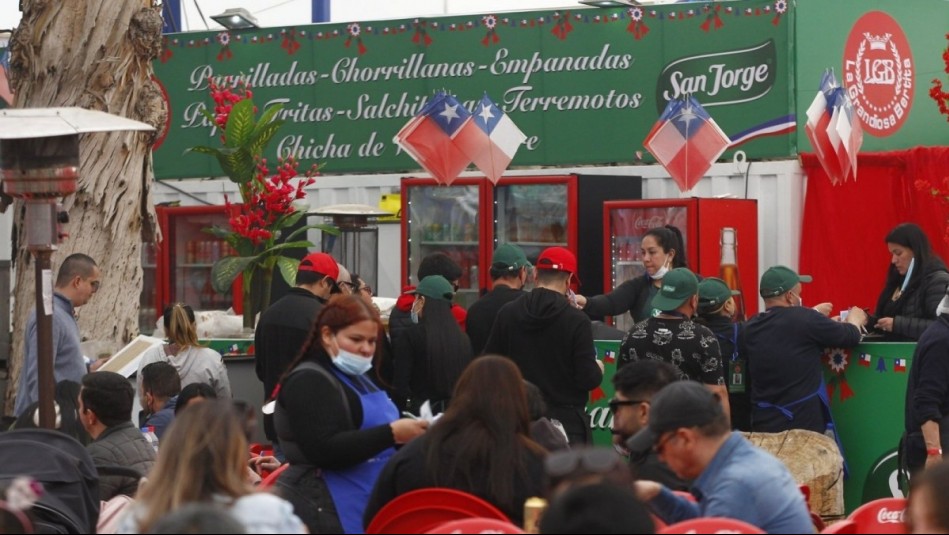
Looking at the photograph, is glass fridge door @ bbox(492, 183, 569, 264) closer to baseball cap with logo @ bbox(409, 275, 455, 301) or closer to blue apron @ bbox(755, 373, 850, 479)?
blue apron @ bbox(755, 373, 850, 479)

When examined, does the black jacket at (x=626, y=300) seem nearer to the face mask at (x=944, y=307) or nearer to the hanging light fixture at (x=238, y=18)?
the face mask at (x=944, y=307)

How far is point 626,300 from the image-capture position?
9.06m

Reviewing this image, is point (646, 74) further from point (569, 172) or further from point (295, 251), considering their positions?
point (295, 251)

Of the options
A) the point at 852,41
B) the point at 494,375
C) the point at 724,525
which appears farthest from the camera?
the point at 852,41

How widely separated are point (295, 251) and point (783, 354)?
7.73 metres

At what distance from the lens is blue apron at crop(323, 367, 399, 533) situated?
506 cm

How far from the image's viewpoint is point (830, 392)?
8.54m

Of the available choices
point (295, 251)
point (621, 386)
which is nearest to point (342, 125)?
point (295, 251)

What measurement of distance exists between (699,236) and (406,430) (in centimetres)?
741

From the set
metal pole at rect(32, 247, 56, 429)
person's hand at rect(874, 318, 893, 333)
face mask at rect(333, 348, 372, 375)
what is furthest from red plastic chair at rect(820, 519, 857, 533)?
person's hand at rect(874, 318, 893, 333)

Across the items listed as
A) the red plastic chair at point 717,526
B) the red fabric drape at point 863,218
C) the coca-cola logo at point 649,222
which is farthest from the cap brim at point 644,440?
the red fabric drape at point 863,218

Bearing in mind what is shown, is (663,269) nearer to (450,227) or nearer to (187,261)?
(450,227)

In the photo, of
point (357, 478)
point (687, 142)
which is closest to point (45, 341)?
point (357, 478)

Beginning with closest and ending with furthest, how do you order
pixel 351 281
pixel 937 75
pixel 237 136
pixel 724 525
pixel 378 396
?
pixel 724 525 < pixel 378 396 < pixel 351 281 < pixel 237 136 < pixel 937 75
